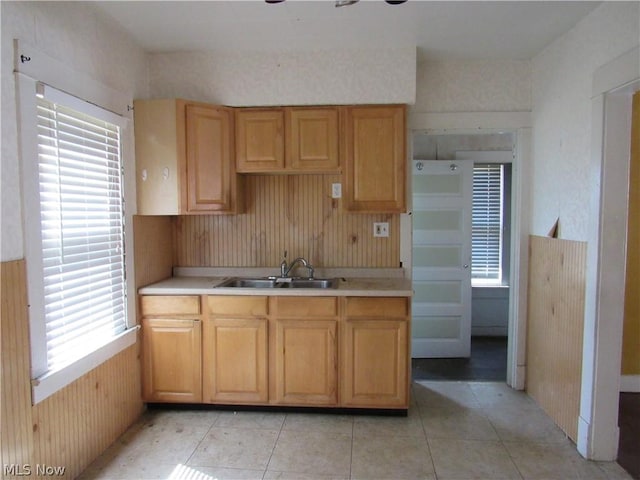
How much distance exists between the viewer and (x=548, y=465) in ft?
7.10

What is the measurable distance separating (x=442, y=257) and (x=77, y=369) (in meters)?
2.94

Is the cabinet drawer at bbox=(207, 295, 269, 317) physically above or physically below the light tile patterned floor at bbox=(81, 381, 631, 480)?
above

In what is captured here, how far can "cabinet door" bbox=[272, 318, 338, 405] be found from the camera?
265 cm

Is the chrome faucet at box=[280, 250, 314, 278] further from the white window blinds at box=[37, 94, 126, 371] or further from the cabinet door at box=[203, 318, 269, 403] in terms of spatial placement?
the white window blinds at box=[37, 94, 126, 371]

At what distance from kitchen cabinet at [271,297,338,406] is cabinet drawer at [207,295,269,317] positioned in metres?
0.09

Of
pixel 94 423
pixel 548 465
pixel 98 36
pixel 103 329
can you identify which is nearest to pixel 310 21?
pixel 98 36

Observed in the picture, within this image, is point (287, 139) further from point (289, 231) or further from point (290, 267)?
point (290, 267)

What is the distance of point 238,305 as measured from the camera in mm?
2678

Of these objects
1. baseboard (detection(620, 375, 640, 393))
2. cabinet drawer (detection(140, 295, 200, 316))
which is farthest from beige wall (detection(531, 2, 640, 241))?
cabinet drawer (detection(140, 295, 200, 316))

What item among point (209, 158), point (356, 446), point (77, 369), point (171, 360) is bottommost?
point (356, 446)

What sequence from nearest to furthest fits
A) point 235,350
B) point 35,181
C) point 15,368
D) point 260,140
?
point 15,368 → point 35,181 → point 235,350 → point 260,140

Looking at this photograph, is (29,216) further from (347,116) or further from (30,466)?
(347,116)

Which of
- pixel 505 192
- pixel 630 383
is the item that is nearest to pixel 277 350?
pixel 630 383

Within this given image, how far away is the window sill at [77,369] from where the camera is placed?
5.92 ft
